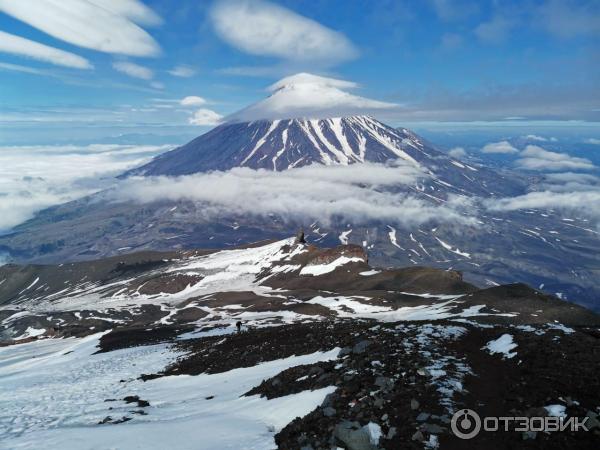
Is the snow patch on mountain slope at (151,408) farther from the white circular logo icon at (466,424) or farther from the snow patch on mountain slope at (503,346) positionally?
the snow patch on mountain slope at (503,346)

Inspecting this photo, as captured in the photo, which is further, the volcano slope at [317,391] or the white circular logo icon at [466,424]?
the volcano slope at [317,391]

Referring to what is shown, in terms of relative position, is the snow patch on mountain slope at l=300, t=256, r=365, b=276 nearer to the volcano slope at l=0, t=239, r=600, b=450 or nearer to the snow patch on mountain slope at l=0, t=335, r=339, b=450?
the volcano slope at l=0, t=239, r=600, b=450

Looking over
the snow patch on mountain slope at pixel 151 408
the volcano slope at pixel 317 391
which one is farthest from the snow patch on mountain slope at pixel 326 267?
the snow patch on mountain slope at pixel 151 408

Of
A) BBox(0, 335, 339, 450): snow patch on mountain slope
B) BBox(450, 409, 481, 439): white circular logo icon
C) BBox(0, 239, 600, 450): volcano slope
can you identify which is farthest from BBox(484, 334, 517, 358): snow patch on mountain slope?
BBox(0, 335, 339, 450): snow patch on mountain slope

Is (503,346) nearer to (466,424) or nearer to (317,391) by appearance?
(466,424)

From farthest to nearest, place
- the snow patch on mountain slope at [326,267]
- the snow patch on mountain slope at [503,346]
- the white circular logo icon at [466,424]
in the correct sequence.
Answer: the snow patch on mountain slope at [326,267]
the snow patch on mountain slope at [503,346]
the white circular logo icon at [466,424]

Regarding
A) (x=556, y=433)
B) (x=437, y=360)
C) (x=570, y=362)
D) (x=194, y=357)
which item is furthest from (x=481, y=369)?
(x=194, y=357)

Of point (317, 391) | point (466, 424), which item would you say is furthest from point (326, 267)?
point (466, 424)

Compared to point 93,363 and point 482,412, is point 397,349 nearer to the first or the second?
point 482,412
